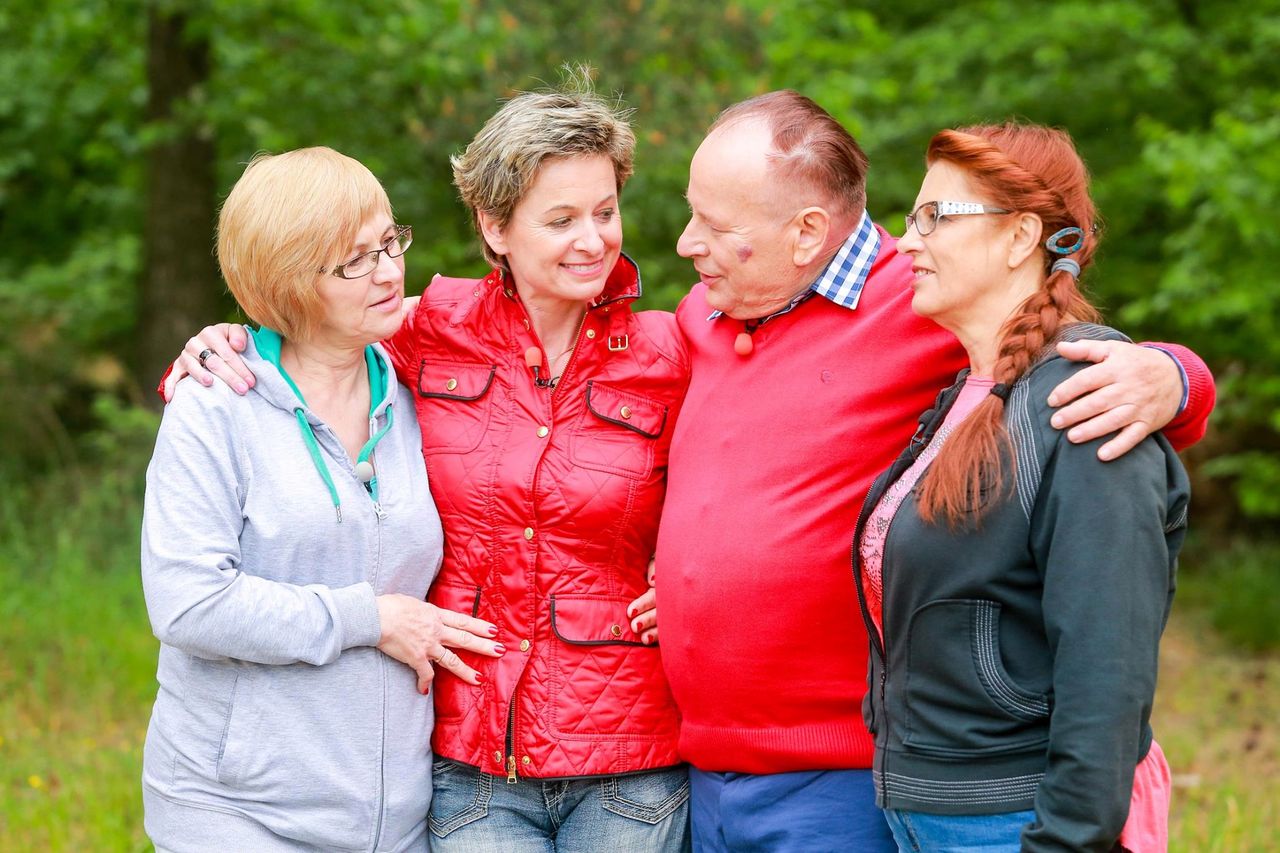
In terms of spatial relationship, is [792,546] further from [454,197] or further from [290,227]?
[454,197]

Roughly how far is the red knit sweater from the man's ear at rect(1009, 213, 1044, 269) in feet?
1.24

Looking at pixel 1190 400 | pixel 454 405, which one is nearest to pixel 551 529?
pixel 454 405

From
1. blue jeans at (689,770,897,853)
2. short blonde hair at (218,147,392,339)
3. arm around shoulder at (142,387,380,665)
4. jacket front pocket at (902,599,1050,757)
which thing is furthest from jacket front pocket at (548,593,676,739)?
short blonde hair at (218,147,392,339)

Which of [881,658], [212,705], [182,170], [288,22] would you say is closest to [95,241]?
[182,170]

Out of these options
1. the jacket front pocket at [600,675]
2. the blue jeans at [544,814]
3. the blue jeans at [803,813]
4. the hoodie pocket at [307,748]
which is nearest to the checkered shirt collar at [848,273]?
the jacket front pocket at [600,675]

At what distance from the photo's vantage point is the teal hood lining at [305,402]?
2.61 m

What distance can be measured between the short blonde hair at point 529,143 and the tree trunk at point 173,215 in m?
6.29

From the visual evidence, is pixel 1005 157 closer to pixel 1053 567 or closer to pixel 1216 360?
pixel 1053 567

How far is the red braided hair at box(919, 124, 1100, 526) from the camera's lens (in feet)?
7.01

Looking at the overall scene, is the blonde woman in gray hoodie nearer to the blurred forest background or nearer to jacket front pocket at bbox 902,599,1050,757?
jacket front pocket at bbox 902,599,1050,757

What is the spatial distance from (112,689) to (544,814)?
3.79m

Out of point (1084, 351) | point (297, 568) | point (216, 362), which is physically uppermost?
point (216, 362)

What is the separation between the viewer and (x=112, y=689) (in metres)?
5.84

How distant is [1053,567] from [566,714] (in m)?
1.13
